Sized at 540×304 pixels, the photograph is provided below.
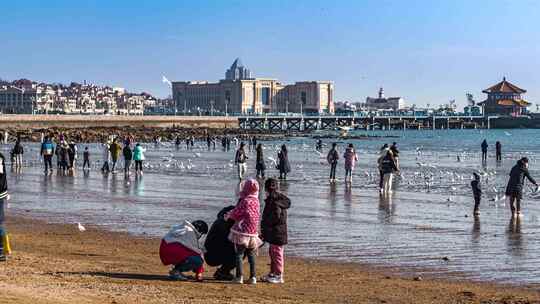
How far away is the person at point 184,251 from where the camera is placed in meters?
10.1

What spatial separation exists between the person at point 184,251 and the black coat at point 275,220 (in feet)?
2.27

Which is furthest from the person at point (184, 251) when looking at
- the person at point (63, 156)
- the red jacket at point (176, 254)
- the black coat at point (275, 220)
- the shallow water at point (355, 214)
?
the person at point (63, 156)

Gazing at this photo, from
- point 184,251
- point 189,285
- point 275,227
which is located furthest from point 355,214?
point 189,285

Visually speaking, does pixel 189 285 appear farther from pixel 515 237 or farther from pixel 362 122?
pixel 362 122

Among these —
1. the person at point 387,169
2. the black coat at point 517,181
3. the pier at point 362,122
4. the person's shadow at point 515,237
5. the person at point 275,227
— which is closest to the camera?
the person at point 275,227

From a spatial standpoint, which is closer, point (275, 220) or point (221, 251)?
point (275, 220)

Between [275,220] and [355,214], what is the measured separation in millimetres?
8264

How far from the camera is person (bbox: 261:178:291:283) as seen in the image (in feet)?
33.0

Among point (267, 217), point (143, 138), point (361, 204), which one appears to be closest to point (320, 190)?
point (361, 204)

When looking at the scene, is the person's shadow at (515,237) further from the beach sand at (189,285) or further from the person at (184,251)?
Answer: the person at (184,251)

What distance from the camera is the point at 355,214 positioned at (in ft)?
59.8

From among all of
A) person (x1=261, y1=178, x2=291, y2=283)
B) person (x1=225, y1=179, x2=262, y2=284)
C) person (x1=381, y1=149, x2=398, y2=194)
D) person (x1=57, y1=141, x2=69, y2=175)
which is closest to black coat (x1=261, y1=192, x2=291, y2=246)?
person (x1=261, y1=178, x2=291, y2=283)

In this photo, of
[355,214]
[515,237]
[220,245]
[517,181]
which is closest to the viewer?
[220,245]

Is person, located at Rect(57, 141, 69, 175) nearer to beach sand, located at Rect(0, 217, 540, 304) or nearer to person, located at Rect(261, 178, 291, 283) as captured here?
beach sand, located at Rect(0, 217, 540, 304)
